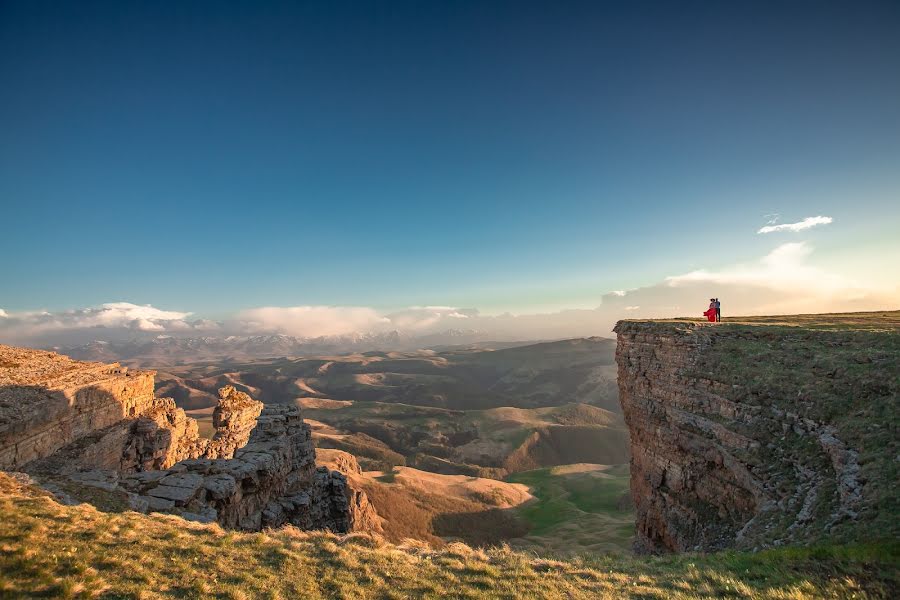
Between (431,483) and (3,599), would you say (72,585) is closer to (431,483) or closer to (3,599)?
(3,599)

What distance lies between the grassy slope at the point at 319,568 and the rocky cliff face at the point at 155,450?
12.5ft

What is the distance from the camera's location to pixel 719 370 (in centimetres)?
1942

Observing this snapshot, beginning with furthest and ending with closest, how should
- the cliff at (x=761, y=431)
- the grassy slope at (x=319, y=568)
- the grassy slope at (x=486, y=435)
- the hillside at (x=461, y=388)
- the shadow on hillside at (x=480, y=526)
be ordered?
1. the hillside at (x=461, y=388)
2. the grassy slope at (x=486, y=435)
3. the shadow on hillside at (x=480, y=526)
4. the cliff at (x=761, y=431)
5. the grassy slope at (x=319, y=568)

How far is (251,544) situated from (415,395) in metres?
151

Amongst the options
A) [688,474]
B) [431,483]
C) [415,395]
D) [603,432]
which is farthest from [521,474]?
[415,395]

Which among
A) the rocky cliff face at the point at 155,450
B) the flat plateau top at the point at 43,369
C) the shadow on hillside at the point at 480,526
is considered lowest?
the shadow on hillside at the point at 480,526

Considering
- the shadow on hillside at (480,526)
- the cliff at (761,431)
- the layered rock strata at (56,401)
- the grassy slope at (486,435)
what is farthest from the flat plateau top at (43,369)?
the grassy slope at (486,435)

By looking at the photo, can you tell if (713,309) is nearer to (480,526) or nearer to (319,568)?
→ (319,568)

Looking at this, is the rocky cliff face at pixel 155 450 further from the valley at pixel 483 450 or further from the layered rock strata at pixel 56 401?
the valley at pixel 483 450

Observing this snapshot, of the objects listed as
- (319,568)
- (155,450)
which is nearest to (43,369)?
(155,450)

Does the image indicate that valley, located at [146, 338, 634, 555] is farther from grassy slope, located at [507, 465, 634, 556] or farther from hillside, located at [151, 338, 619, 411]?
hillside, located at [151, 338, 619, 411]

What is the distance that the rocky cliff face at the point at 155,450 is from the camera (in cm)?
1588

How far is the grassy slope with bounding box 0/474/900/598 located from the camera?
7789mm

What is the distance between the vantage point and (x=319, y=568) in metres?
9.48
